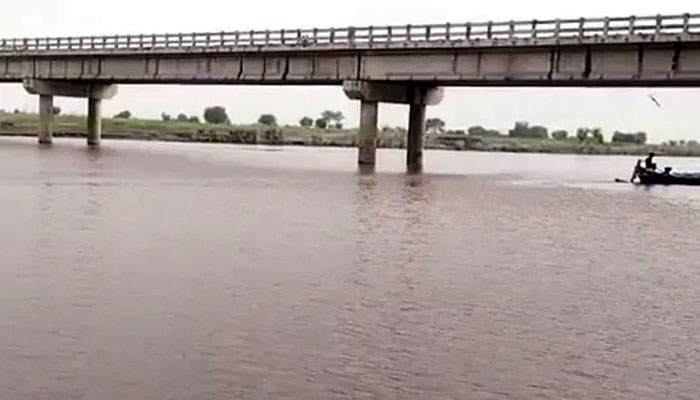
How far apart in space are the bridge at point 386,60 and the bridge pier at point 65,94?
0.50ft

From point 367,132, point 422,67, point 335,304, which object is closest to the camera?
point 335,304

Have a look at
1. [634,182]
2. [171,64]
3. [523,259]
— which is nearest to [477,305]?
[523,259]

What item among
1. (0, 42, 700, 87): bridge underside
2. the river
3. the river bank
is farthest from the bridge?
the river bank

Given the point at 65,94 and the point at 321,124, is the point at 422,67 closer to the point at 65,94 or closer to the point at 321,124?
the point at 65,94

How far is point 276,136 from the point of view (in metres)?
152

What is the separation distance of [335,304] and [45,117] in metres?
79.9

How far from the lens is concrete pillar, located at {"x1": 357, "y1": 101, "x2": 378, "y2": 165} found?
63.8 metres

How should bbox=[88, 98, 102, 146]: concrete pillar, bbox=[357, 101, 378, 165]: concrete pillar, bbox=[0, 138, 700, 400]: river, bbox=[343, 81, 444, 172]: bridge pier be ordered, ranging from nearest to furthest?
bbox=[0, 138, 700, 400]: river
bbox=[343, 81, 444, 172]: bridge pier
bbox=[357, 101, 378, 165]: concrete pillar
bbox=[88, 98, 102, 146]: concrete pillar

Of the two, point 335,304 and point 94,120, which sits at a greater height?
point 94,120

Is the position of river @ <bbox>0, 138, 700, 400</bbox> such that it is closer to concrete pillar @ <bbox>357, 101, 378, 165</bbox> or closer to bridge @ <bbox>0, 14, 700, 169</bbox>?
bridge @ <bbox>0, 14, 700, 169</bbox>

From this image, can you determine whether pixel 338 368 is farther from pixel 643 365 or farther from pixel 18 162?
pixel 18 162

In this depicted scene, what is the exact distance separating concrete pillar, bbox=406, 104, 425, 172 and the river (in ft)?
120

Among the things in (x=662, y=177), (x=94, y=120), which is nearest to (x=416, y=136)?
(x=662, y=177)

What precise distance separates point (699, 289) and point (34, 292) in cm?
1142
